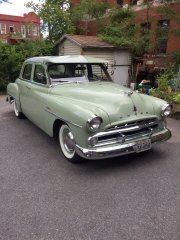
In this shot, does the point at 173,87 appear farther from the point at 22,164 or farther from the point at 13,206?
the point at 13,206


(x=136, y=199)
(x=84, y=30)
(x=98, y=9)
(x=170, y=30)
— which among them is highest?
(x=98, y=9)

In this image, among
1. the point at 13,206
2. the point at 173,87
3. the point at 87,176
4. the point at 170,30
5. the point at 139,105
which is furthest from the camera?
the point at 170,30

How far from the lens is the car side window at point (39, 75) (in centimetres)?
447

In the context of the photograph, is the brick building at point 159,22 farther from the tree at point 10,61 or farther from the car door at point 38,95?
the car door at point 38,95

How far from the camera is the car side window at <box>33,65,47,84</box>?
4.47m

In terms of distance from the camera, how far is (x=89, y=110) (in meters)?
3.26

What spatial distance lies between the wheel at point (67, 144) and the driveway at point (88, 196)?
0.13 m

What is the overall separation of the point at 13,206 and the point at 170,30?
1181cm

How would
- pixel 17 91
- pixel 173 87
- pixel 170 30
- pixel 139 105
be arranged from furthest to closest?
1. pixel 170 30
2. pixel 173 87
3. pixel 17 91
4. pixel 139 105

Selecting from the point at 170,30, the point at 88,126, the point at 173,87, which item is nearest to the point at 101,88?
the point at 88,126

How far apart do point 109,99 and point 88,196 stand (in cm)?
158

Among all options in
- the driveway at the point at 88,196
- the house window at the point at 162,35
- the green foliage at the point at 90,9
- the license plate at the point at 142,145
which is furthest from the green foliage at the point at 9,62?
→ the license plate at the point at 142,145

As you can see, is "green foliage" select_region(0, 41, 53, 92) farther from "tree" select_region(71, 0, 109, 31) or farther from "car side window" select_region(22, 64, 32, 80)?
"tree" select_region(71, 0, 109, 31)

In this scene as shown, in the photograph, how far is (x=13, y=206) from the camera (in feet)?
8.86
